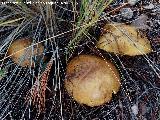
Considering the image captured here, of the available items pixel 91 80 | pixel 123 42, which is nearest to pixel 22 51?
pixel 91 80

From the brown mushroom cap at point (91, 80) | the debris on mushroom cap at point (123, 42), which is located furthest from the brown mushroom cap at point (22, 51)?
the debris on mushroom cap at point (123, 42)

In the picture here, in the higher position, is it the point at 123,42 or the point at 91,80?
the point at 123,42

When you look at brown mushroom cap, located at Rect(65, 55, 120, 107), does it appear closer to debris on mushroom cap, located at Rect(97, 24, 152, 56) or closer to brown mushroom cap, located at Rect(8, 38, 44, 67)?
debris on mushroom cap, located at Rect(97, 24, 152, 56)

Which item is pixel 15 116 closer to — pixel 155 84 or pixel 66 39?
pixel 66 39

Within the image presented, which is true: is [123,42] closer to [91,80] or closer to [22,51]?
[91,80]

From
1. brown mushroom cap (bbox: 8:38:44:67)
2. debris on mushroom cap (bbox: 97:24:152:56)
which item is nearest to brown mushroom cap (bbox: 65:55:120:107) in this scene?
debris on mushroom cap (bbox: 97:24:152:56)
